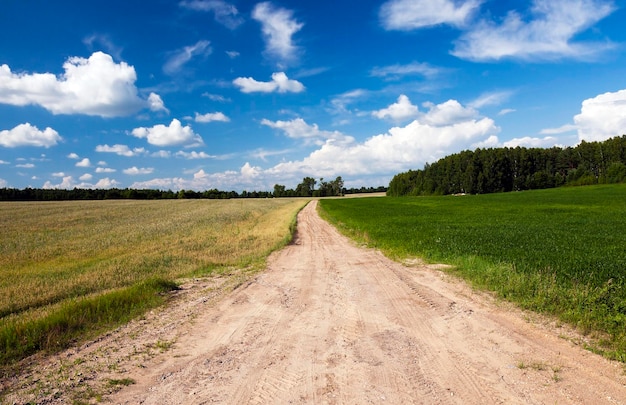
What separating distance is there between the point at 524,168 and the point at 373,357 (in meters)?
144

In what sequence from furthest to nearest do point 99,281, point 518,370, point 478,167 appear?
point 478,167 < point 99,281 < point 518,370

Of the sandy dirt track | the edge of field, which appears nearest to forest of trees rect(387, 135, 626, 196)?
the sandy dirt track

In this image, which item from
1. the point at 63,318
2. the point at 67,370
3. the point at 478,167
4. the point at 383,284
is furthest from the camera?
the point at 478,167

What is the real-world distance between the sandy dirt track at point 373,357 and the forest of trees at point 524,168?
120 meters

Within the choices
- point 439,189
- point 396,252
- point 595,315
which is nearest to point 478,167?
point 439,189

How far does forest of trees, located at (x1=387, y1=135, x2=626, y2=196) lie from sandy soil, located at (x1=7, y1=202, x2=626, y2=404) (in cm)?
11989

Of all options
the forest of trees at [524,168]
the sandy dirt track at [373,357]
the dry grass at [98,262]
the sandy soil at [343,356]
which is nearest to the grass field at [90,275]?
the dry grass at [98,262]

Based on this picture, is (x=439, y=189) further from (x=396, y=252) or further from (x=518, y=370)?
(x=518, y=370)

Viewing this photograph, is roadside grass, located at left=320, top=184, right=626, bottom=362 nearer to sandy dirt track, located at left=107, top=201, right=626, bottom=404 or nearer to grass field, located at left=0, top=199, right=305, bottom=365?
sandy dirt track, located at left=107, top=201, right=626, bottom=404

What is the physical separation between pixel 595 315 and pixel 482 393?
425cm

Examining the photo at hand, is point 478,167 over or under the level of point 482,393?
over

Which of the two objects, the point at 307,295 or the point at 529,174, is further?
the point at 529,174

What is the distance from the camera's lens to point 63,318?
311 inches

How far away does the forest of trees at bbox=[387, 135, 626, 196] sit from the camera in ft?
362
